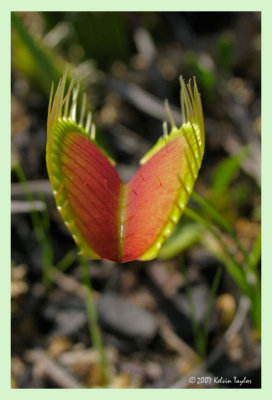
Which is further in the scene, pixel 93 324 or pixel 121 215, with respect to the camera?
pixel 93 324

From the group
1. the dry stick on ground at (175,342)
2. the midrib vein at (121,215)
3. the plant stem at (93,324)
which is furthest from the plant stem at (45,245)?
the midrib vein at (121,215)

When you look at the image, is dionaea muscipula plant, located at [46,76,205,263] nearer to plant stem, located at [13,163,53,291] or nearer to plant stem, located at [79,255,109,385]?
plant stem, located at [79,255,109,385]

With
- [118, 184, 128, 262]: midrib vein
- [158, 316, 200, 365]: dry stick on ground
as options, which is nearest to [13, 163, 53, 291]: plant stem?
[158, 316, 200, 365]: dry stick on ground

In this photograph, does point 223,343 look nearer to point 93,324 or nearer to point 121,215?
point 93,324

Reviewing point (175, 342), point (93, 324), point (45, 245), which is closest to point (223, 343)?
point (175, 342)

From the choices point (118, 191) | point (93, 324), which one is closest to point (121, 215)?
point (118, 191)

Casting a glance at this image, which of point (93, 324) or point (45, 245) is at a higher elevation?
point (45, 245)

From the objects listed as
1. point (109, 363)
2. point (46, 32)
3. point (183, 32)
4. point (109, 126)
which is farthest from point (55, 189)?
point (183, 32)

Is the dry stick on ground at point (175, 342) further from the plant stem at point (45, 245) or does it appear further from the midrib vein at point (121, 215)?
the midrib vein at point (121, 215)
